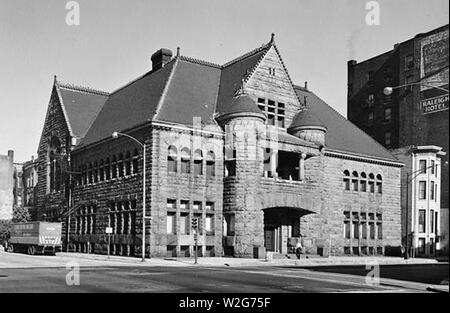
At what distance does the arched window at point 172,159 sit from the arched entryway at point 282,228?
8.73 meters

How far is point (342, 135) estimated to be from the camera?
5247 centimetres

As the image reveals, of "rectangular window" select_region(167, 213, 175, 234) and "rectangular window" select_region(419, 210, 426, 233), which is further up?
"rectangular window" select_region(419, 210, 426, 233)

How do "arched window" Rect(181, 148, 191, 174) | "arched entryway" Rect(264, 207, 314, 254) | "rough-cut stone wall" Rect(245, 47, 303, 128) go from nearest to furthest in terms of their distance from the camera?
"arched window" Rect(181, 148, 191, 174), "rough-cut stone wall" Rect(245, 47, 303, 128), "arched entryway" Rect(264, 207, 314, 254)

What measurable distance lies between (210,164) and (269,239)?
8.23 m

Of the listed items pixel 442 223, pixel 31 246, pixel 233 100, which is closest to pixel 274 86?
pixel 233 100

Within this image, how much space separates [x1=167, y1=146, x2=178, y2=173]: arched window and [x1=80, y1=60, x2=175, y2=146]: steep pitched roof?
2895 millimetres

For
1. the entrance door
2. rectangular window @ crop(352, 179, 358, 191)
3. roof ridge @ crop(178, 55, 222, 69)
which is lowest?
the entrance door

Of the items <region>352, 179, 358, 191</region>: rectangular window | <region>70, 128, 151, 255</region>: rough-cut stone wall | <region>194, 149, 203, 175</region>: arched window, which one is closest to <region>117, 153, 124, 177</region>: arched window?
<region>70, 128, 151, 255</region>: rough-cut stone wall

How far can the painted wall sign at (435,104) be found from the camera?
6.37 meters

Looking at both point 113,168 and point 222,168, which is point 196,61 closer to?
point 222,168

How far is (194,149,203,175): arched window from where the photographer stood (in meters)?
42.7

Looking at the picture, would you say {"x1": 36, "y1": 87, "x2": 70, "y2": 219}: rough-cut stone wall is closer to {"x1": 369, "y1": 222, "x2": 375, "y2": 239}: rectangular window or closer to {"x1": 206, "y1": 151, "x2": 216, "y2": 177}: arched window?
Result: {"x1": 206, "y1": 151, "x2": 216, "y2": 177}: arched window

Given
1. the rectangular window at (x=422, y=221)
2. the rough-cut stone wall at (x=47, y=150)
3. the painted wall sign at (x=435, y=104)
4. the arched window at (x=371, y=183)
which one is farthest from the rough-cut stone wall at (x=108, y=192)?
the painted wall sign at (x=435, y=104)

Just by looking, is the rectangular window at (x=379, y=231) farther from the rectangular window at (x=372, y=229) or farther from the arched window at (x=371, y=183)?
the arched window at (x=371, y=183)
